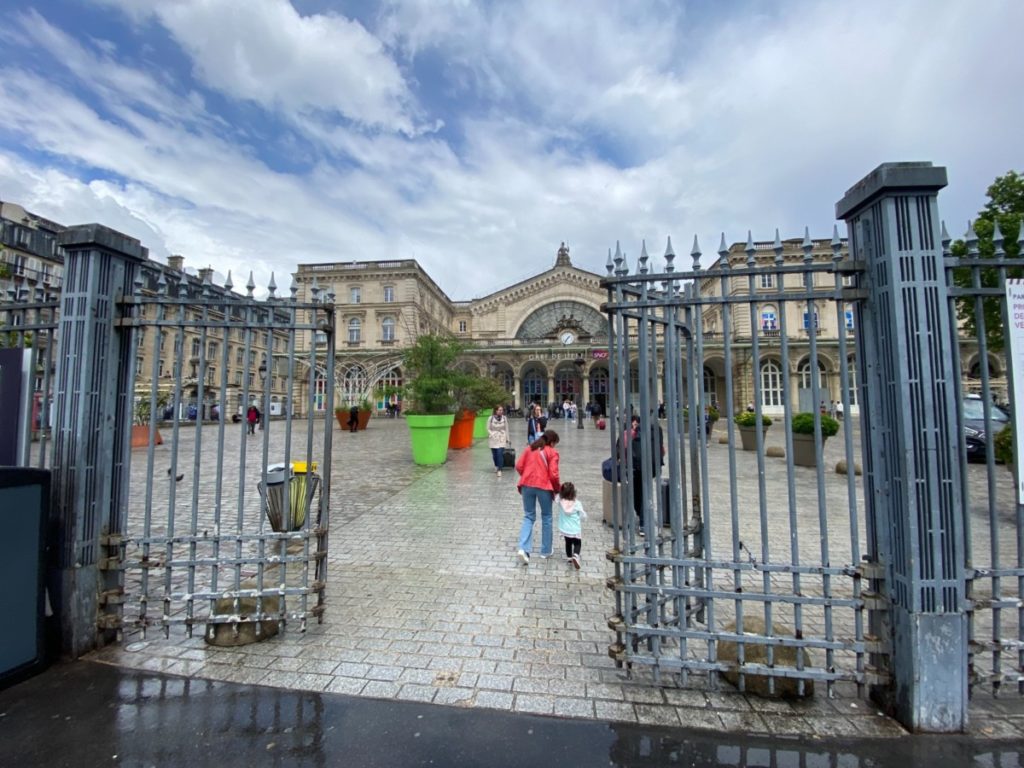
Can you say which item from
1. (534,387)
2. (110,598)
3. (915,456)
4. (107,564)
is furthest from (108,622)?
(534,387)

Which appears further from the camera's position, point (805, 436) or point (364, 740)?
point (805, 436)

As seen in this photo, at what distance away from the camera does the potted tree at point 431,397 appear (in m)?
12.0

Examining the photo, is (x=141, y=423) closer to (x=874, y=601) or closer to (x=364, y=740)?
(x=364, y=740)

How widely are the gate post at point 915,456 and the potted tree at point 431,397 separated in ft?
32.8

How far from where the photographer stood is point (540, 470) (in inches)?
210

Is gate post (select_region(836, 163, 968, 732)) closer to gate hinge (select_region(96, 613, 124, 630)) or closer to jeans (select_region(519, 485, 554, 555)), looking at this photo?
jeans (select_region(519, 485, 554, 555))

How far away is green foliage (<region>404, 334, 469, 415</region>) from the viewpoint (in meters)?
12.1

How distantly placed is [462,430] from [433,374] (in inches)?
144


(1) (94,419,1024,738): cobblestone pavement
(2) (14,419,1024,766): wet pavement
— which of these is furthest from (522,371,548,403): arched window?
(2) (14,419,1024,766): wet pavement

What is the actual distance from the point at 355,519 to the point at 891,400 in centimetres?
631

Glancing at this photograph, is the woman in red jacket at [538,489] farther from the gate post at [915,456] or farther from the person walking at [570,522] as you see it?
the gate post at [915,456]

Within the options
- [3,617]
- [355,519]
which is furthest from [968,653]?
[355,519]

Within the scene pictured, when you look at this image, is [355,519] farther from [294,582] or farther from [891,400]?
[891,400]

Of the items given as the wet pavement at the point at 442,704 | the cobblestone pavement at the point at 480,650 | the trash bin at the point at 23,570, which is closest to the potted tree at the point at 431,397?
the cobblestone pavement at the point at 480,650
